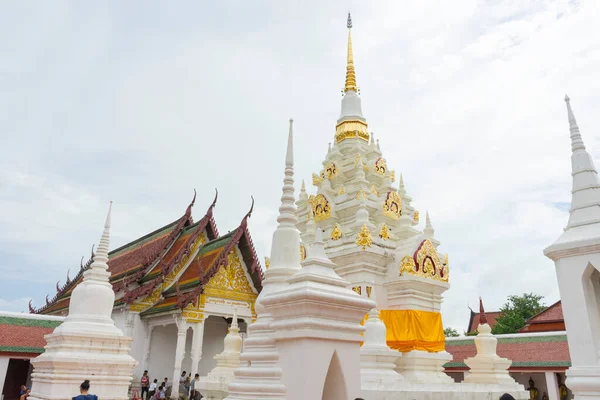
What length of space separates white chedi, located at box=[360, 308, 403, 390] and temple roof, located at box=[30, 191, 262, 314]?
7.37m

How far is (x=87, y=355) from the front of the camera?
5910mm

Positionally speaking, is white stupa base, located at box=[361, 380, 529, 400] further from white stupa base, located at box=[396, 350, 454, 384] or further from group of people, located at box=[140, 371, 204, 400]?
group of people, located at box=[140, 371, 204, 400]

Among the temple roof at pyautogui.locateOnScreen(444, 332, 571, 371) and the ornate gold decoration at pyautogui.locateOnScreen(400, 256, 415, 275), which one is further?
the temple roof at pyautogui.locateOnScreen(444, 332, 571, 371)

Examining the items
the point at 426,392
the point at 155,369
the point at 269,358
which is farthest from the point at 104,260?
the point at 155,369

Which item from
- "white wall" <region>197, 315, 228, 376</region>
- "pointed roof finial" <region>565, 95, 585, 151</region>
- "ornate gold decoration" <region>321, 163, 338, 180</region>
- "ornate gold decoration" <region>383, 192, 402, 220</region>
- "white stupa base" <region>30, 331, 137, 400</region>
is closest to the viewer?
"pointed roof finial" <region>565, 95, 585, 151</region>

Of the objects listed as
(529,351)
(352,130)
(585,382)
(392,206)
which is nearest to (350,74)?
(352,130)

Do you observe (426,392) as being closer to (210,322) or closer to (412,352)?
(412,352)

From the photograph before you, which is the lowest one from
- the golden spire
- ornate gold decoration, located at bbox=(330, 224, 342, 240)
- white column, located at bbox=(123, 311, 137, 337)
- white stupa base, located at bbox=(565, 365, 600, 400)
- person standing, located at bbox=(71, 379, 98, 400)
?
person standing, located at bbox=(71, 379, 98, 400)

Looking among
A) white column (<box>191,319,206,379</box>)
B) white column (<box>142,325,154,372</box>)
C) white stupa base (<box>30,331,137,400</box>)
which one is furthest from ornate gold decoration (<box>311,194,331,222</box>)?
white stupa base (<box>30,331,137,400</box>)

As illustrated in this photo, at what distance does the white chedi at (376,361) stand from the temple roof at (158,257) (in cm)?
Result: 737

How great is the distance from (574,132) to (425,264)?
6.80 metres

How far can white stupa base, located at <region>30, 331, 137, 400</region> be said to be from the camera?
5703 mm

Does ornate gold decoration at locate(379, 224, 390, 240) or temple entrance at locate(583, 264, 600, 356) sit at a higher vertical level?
Answer: ornate gold decoration at locate(379, 224, 390, 240)

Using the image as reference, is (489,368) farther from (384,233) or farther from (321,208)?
(321,208)
